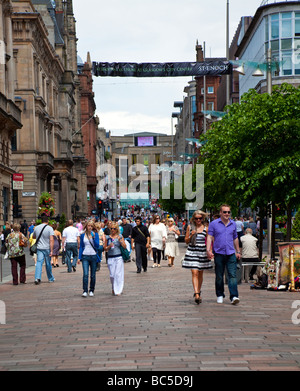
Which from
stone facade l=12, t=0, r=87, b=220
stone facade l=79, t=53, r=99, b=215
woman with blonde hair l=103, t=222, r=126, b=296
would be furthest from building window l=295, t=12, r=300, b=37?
stone facade l=79, t=53, r=99, b=215

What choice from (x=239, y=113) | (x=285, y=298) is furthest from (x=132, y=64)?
(x=285, y=298)

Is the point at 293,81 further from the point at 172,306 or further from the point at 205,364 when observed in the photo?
the point at 205,364

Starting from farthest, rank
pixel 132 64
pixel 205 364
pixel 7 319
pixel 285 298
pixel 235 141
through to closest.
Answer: pixel 132 64
pixel 235 141
pixel 285 298
pixel 7 319
pixel 205 364

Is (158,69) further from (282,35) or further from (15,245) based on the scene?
(282,35)

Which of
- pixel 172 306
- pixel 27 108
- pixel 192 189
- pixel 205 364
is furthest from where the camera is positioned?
pixel 192 189

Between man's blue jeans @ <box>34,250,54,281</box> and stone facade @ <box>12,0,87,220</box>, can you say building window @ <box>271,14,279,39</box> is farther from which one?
man's blue jeans @ <box>34,250,54,281</box>

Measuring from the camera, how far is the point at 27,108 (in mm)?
54125

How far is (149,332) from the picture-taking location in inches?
395

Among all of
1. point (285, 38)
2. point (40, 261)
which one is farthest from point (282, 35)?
point (40, 261)

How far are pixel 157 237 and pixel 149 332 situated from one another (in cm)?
1559

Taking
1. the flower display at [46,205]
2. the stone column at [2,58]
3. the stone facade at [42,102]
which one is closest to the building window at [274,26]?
the stone facade at [42,102]

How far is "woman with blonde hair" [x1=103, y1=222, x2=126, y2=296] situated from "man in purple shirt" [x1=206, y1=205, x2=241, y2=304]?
277cm

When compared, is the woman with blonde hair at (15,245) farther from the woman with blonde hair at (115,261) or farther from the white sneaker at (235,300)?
the white sneaker at (235,300)

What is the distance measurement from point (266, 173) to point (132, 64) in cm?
1273
